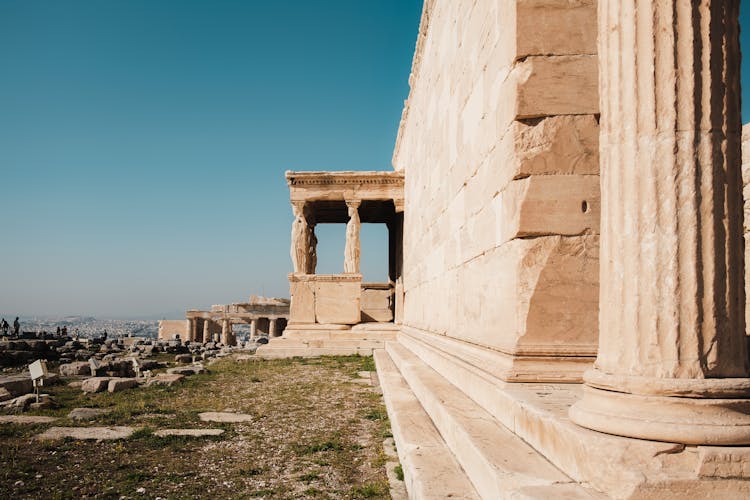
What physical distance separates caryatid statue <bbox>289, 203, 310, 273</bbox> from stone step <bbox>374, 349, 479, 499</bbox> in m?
11.0

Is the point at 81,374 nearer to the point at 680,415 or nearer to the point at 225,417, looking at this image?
the point at 225,417

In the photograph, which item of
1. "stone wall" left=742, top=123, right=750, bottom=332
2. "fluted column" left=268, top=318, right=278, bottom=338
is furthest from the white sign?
"fluted column" left=268, top=318, right=278, bottom=338

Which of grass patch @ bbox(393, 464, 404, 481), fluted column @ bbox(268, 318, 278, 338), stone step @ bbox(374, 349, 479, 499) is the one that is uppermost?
stone step @ bbox(374, 349, 479, 499)

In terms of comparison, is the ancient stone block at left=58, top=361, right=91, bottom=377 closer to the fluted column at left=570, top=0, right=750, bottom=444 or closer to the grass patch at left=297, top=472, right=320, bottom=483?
the grass patch at left=297, top=472, right=320, bottom=483

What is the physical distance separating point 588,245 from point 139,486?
142 inches

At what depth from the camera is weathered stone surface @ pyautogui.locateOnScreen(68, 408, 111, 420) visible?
6.72m

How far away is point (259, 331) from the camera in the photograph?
117ft

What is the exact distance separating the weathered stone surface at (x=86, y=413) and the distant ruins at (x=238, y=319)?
81.6 ft

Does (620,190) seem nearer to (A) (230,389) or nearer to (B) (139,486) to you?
(B) (139,486)

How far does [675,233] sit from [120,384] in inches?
356

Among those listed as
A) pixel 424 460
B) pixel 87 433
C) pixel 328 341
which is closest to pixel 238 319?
pixel 328 341

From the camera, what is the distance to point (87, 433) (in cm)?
587

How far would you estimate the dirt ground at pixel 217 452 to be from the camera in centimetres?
411

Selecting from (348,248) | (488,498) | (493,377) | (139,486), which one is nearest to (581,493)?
(488,498)
